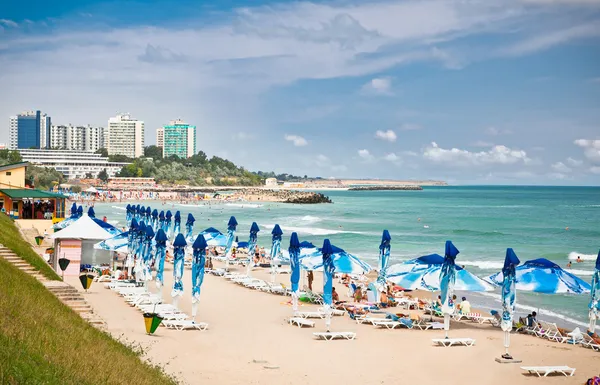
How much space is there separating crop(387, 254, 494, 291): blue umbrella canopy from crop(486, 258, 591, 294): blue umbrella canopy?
1.00 metres

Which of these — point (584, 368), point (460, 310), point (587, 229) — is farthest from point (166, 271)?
point (587, 229)

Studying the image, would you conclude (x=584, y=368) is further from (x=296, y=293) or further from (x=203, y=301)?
(x=203, y=301)

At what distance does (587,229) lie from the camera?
6431 cm

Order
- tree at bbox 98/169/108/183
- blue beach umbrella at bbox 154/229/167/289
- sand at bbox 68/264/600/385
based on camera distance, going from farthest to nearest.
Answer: tree at bbox 98/169/108/183 < blue beach umbrella at bbox 154/229/167/289 < sand at bbox 68/264/600/385

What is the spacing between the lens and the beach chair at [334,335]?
16656mm

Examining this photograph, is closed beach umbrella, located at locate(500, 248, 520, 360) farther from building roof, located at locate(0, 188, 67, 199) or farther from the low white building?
the low white building

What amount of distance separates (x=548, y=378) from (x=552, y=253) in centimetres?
3089

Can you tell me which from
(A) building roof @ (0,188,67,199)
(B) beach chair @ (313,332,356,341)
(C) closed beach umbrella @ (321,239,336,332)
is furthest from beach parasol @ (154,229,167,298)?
(A) building roof @ (0,188,67,199)

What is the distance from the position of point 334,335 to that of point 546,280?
6.18m

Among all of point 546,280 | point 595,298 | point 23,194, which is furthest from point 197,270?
point 23,194

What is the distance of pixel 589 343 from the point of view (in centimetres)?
1681

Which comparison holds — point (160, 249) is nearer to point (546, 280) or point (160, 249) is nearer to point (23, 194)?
point (546, 280)

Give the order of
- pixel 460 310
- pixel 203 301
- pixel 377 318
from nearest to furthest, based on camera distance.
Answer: pixel 377 318
pixel 460 310
pixel 203 301

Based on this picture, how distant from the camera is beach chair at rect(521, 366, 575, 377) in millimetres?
13836
